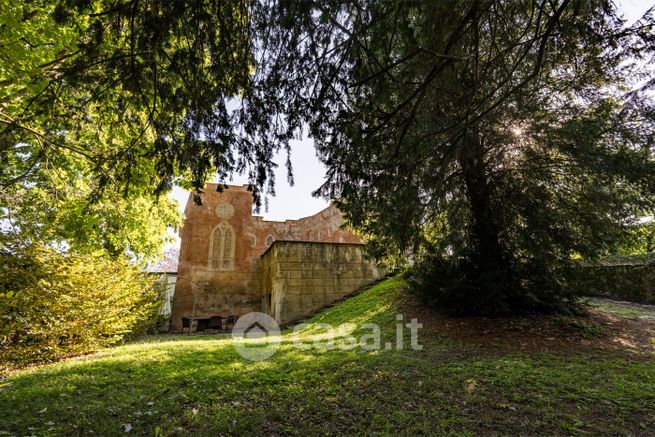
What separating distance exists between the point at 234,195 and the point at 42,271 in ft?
34.7

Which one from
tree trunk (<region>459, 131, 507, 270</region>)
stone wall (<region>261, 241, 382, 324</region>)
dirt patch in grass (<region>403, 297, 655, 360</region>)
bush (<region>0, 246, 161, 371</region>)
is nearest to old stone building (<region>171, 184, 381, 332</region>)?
stone wall (<region>261, 241, 382, 324</region>)

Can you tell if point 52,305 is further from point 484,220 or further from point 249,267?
point 249,267

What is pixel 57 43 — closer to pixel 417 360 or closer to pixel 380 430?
pixel 380 430

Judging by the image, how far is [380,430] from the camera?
290 cm

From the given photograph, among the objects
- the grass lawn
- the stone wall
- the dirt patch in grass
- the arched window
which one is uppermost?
the arched window

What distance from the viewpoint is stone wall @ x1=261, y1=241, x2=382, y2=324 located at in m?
10.8

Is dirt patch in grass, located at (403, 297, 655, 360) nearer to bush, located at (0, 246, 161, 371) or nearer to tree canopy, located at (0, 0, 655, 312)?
tree canopy, located at (0, 0, 655, 312)

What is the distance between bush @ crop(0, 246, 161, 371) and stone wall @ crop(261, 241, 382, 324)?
197 inches

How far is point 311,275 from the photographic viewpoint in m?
11.2

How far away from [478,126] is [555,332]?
4.05 metres
